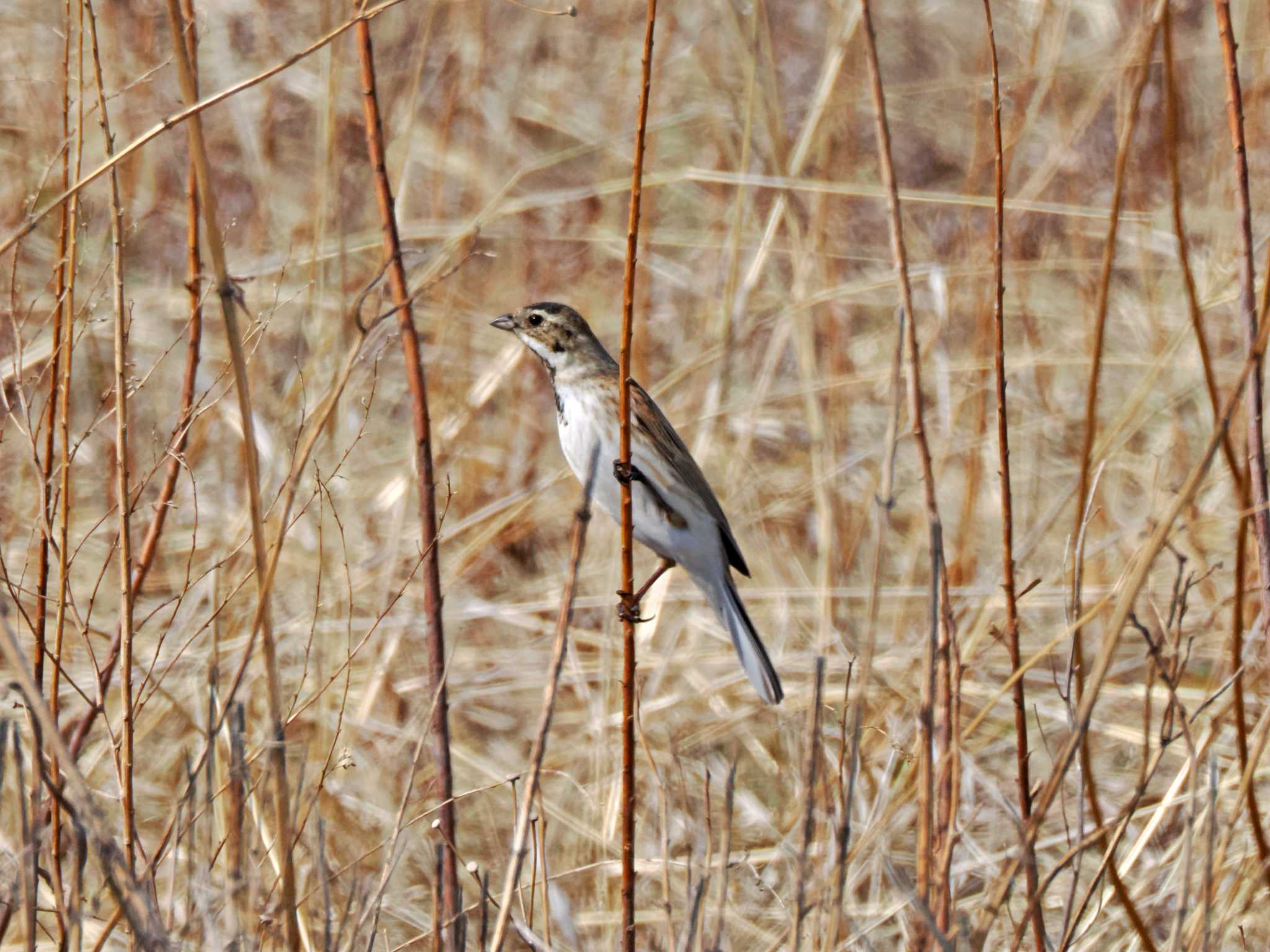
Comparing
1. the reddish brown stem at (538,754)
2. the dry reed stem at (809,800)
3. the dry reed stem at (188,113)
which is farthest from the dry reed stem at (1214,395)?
the dry reed stem at (188,113)

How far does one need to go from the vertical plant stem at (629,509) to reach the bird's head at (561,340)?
149 centimetres

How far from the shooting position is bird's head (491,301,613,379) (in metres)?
3.95

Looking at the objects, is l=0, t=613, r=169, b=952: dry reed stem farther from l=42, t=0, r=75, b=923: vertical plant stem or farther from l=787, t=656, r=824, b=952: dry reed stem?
l=787, t=656, r=824, b=952: dry reed stem

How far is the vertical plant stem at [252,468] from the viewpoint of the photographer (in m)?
1.80

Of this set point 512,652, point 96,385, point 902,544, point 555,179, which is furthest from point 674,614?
point 555,179

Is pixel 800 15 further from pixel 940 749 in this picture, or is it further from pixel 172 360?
pixel 940 749

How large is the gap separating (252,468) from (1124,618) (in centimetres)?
104

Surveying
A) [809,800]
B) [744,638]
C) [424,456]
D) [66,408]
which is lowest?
[744,638]

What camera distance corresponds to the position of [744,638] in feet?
12.3

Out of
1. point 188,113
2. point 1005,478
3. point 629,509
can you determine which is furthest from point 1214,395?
point 188,113

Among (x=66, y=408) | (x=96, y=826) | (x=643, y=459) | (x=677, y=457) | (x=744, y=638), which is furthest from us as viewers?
(x=677, y=457)

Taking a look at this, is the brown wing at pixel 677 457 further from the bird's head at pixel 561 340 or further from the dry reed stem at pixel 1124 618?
the dry reed stem at pixel 1124 618

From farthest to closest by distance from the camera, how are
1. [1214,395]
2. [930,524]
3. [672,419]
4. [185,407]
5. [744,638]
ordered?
1. [672,419]
2. [744,638]
3. [185,407]
4. [1214,395]
5. [930,524]

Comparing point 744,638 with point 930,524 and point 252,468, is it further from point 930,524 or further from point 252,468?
point 252,468
